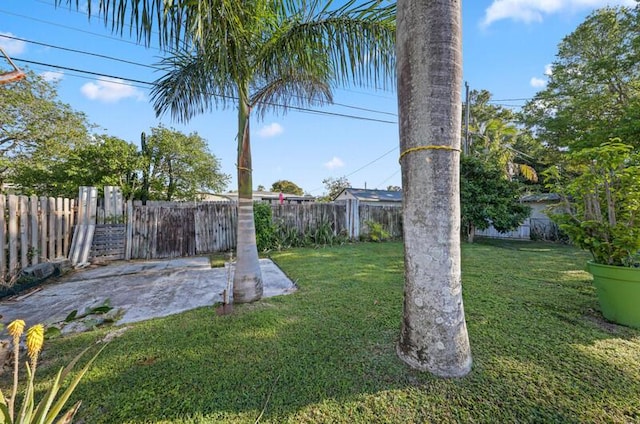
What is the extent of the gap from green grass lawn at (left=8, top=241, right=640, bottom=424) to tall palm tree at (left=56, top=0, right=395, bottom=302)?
0.92m

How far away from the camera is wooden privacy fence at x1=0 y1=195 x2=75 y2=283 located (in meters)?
3.79

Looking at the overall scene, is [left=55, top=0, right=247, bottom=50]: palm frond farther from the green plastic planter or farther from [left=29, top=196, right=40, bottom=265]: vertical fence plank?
[left=29, top=196, right=40, bottom=265]: vertical fence plank

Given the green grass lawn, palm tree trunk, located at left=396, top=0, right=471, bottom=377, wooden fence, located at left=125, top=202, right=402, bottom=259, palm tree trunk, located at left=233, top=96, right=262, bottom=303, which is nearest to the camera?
the green grass lawn

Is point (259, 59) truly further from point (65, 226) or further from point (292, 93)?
point (65, 226)

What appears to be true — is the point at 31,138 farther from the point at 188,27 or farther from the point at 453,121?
the point at 453,121

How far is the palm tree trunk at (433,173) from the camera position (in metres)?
1.54

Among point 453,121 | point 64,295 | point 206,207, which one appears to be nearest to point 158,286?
point 64,295

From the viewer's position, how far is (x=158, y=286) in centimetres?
393

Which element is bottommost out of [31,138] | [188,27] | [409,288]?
A: [409,288]

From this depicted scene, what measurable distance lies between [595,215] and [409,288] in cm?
248

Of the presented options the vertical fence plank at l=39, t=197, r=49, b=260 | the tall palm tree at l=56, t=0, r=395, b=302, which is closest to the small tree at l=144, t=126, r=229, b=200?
the vertical fence plank at l=39, t=197, r=49, b=260

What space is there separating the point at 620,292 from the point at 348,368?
2.72 meters

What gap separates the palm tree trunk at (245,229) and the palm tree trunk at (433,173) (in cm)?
199

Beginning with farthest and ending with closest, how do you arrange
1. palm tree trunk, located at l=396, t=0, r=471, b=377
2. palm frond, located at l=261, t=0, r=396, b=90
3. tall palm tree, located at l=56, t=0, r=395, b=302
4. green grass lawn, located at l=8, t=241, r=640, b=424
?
palm frond, located at l=261, t=0, r=396, b=90, tall palm tree, located at l=56, t=0, r=395, b=302, palm tree trunk, located at l=396, t=0, r=471, b=377, green grass lawn, located at l=8, t=241, r=640, b=424
